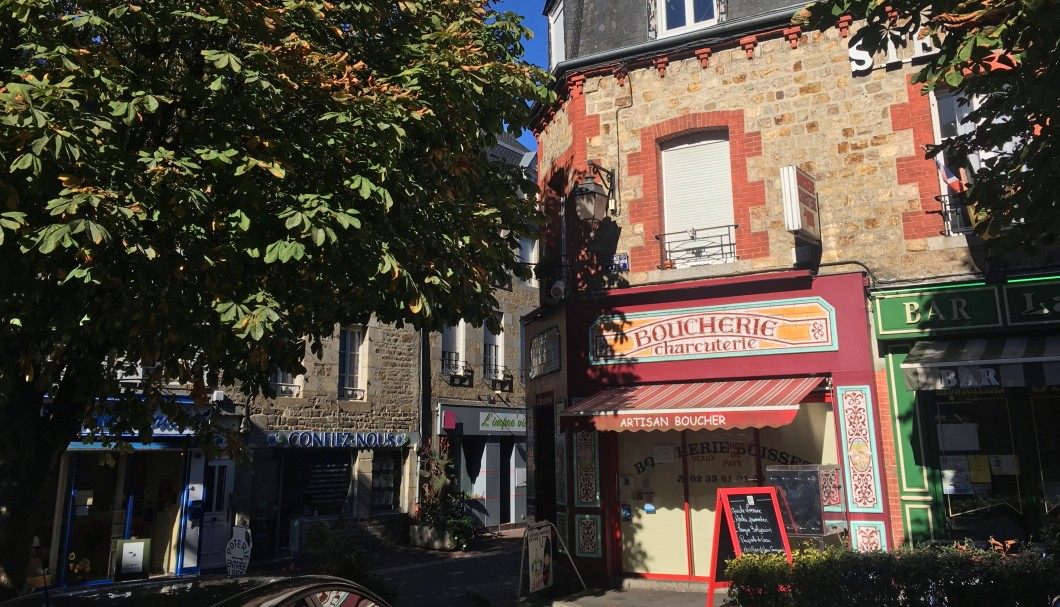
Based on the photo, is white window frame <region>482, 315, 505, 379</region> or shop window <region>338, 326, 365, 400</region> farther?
white window frame <region>482, 315, 505, 379</region>

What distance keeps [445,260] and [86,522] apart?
36.2 feet

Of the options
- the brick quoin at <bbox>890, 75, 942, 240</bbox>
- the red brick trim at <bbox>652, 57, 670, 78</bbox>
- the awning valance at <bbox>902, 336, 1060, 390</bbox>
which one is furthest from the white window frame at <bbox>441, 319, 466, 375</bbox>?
the awning valance at <bbox>902, 336, 1060, 390</bbox>

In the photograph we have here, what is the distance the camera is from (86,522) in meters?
14.4

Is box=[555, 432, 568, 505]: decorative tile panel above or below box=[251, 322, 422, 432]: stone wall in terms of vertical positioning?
below

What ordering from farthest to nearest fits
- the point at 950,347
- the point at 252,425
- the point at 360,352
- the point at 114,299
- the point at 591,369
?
the point at 360,352 < the point at 252,425 < the point at 591,369 < the point at 950,347 < the point at 114,299

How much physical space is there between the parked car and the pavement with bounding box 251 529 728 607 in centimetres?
459

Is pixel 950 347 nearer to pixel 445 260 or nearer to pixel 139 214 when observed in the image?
pixel 445 260

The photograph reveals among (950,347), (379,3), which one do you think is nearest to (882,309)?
(950,347)

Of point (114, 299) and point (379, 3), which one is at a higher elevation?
point (379, 3)

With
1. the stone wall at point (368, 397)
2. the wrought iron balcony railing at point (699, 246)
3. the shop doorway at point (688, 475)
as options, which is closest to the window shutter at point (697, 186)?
the wrought iron balcony railing at point (699, 246)

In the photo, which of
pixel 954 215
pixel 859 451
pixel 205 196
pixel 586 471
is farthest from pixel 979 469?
pixel 205 196

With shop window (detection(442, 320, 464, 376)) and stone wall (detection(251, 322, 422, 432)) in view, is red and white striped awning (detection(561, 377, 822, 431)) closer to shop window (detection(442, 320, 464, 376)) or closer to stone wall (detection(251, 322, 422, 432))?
stone wall (detection(251, 322, 422, 432))

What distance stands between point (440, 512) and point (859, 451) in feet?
37.9

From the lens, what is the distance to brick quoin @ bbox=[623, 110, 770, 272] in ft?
37.9
